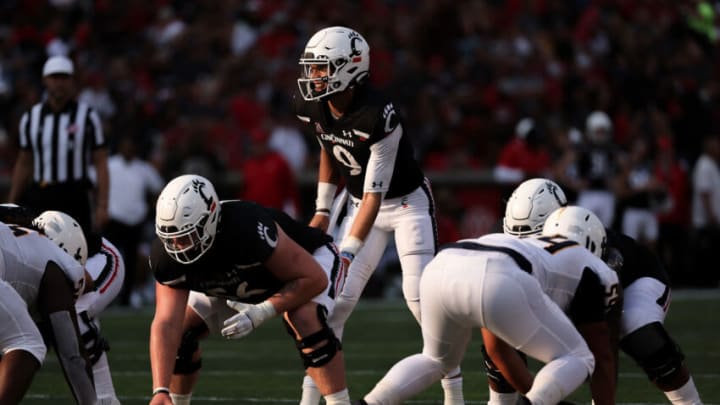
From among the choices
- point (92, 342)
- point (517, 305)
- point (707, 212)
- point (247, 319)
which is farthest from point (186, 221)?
point (707, 212)

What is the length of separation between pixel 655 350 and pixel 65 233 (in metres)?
2.56

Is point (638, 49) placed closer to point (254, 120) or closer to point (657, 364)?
point (254, 120)

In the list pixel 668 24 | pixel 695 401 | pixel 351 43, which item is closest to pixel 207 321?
pixel 351 43

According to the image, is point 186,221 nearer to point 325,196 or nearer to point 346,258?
point 346,258

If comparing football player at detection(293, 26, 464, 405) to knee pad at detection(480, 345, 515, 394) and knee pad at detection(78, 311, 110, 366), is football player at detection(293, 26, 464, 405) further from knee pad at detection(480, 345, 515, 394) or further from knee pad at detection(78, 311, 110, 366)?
knee pad at detection(78, 311, 110, 366)

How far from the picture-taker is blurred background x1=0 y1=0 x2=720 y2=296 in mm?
12719

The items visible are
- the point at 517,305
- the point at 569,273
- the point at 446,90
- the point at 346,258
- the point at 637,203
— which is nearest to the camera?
the point at 517,305

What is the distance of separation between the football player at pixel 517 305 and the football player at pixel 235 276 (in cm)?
43

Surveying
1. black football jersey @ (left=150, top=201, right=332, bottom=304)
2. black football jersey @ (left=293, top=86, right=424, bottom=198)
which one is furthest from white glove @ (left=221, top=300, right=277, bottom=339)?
black football jersey @ (left=293, top=86, right=424, bottom=198)

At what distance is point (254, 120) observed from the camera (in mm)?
13656

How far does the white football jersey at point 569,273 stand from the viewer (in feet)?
15.7

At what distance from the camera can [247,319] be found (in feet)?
16.5

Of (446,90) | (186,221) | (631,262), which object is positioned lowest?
(446,90)

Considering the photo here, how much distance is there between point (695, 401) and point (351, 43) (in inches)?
89.3
